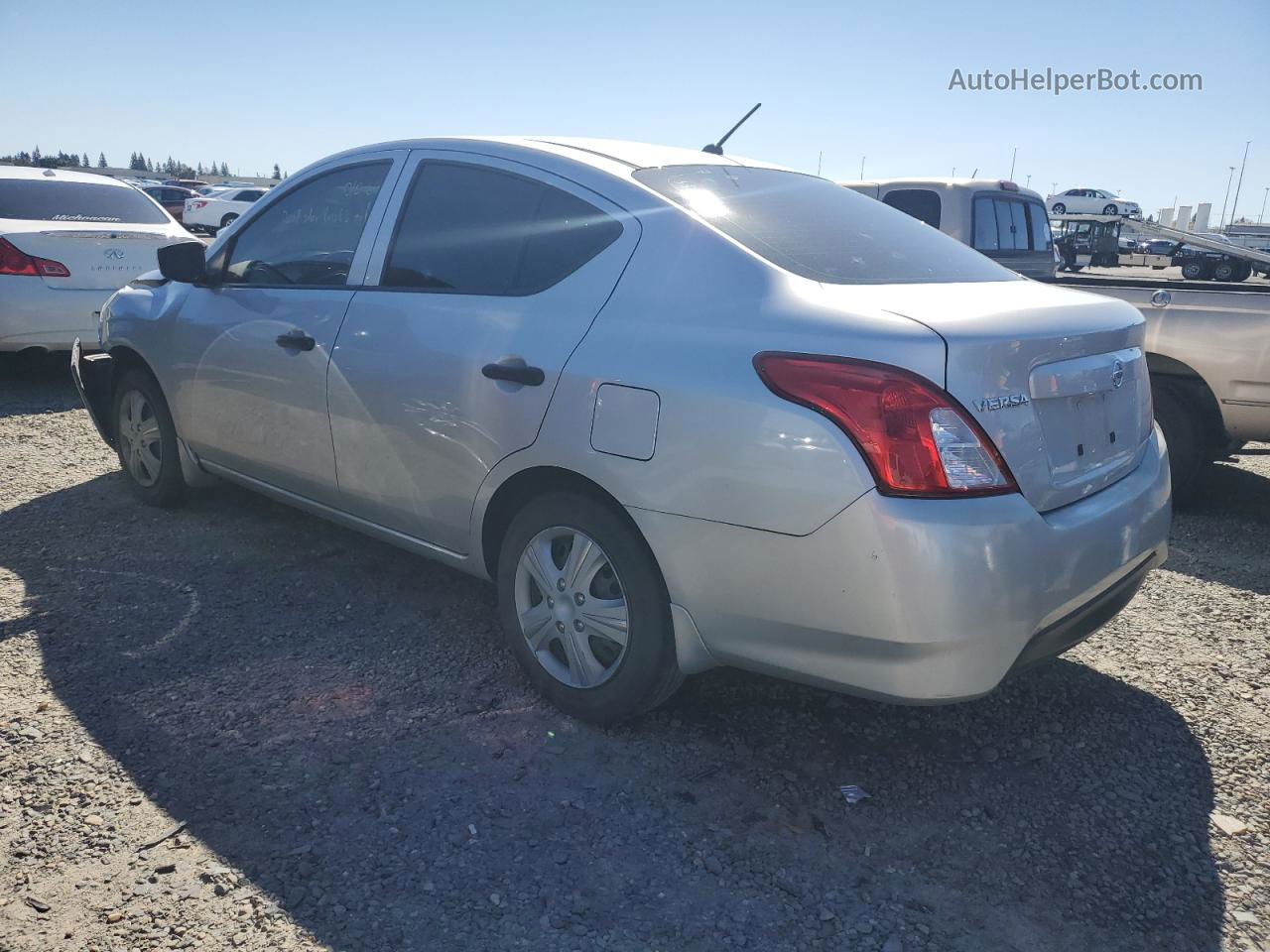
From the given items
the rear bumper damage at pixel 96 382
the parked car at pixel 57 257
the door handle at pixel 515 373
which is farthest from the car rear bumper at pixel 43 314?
the door handle at pixel 515 373

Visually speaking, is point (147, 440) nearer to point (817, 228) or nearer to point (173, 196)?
point (817, 228)

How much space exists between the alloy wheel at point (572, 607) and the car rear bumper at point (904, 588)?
26cm

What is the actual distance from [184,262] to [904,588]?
10.8 feet

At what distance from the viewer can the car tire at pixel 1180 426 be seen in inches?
205

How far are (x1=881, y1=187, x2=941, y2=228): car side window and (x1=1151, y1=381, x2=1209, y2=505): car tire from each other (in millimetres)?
4332

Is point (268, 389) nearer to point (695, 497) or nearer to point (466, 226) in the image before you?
point (466, 226)

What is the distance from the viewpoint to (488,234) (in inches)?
124

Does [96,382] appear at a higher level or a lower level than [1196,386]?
lower

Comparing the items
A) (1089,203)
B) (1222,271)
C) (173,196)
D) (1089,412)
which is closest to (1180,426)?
(1089,412)

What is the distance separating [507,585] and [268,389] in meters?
1.40

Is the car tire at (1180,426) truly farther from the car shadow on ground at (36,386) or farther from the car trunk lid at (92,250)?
the car shadow on ground at (36,386)

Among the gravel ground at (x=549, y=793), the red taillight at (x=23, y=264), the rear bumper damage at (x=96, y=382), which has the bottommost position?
the gravel ground at (x=549, y=793)

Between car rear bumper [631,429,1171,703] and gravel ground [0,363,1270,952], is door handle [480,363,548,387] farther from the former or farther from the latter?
gravel ground [0,363,1270,952]

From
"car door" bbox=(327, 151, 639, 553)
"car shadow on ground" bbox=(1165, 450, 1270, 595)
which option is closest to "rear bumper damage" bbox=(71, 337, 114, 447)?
"car door" bbox=(327, 151, 639, 553)
